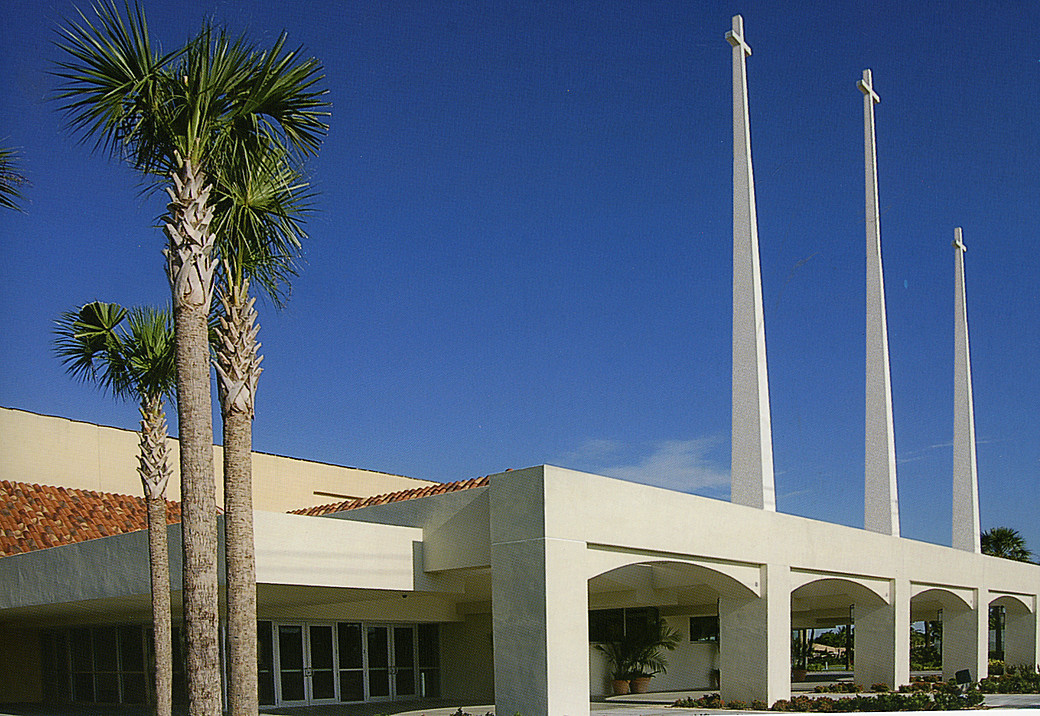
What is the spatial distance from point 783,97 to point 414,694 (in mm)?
18317

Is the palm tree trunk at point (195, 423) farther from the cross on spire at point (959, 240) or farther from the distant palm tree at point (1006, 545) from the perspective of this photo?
the distant palm tree at point (1006, 545)

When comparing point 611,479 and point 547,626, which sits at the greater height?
point 611,479

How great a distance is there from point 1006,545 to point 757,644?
43938 mm

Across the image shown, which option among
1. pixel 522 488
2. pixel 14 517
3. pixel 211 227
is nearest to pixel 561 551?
pixel 522 488

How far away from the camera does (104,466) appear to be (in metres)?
30.2

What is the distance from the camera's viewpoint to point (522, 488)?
16156mm

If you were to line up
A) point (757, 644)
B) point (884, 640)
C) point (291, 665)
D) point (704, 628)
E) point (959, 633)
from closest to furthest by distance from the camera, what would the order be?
Result: point (757, 644), point (291, 665), point (884, 640), point (959, 633), point (704, 628)

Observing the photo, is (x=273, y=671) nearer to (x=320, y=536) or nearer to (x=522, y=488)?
(x=320, y=536)

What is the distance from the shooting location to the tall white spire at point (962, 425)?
1395 inches

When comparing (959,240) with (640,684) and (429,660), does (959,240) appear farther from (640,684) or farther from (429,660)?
(429,660)

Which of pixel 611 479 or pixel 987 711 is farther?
pixel 987 711

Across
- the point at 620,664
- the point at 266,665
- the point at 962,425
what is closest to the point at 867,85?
the point at 962,425

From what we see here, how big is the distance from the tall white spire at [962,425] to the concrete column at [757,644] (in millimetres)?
17236

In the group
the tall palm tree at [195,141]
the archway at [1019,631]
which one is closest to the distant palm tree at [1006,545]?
the archway at [1019,631]
